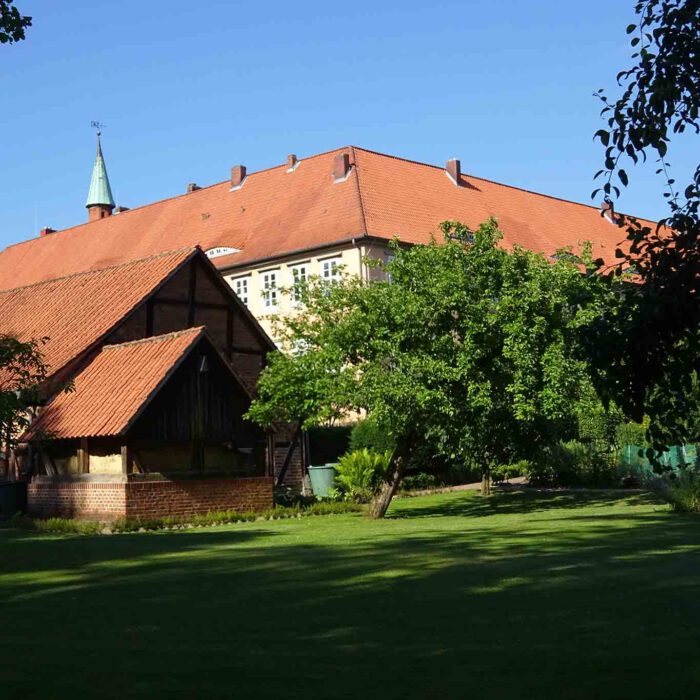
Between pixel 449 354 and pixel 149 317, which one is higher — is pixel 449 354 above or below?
below

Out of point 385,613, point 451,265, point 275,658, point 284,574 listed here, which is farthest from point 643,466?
point 275,658

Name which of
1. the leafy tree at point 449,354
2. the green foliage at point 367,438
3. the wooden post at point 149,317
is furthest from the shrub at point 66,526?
the green foliage at point 367,438

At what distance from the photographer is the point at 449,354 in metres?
24.7

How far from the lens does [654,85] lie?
873cm

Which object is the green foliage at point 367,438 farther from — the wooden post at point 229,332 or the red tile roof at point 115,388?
the red tile roof at point 115,388

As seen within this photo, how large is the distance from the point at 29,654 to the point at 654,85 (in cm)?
634

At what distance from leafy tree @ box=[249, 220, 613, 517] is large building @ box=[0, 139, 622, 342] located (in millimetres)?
20342

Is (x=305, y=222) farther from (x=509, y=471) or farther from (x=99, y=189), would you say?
(x=99, y=189)

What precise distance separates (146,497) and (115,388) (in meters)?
3.23

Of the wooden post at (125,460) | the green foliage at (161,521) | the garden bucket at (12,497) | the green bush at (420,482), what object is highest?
the wooden post at (125,460)

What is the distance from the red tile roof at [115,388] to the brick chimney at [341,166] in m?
27.3

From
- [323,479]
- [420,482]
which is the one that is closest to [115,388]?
[323,479]

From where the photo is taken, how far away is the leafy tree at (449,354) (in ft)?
80.0

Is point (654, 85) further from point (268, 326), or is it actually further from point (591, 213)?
point (591, 213)
